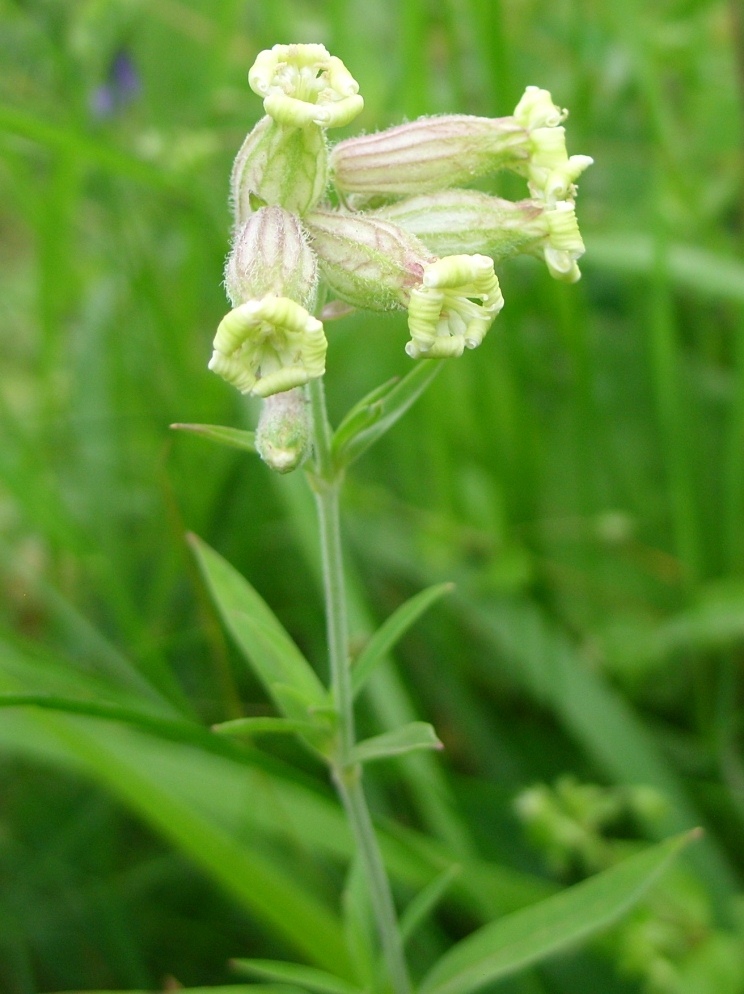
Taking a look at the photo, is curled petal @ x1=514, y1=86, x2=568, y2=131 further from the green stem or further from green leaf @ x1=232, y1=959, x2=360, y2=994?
green leaf @ x1=232, y1=959, x2=360, y2=994

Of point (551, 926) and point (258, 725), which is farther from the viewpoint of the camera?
point (551, 926)

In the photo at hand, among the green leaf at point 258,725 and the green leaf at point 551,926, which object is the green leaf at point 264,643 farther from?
the green leaf at point 551,926

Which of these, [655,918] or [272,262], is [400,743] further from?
[655,918]

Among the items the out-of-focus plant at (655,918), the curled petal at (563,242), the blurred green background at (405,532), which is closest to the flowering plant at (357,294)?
the curled petal at (563,242)

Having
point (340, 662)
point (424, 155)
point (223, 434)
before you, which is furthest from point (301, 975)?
point (424, 155)

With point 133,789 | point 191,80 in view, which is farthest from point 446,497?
point 191,80

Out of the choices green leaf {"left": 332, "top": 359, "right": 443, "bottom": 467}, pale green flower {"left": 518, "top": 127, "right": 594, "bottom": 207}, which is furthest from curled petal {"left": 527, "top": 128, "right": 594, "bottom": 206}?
green leaf {"left": 332, "top": 359, "right": 443, "bottom": 467}
